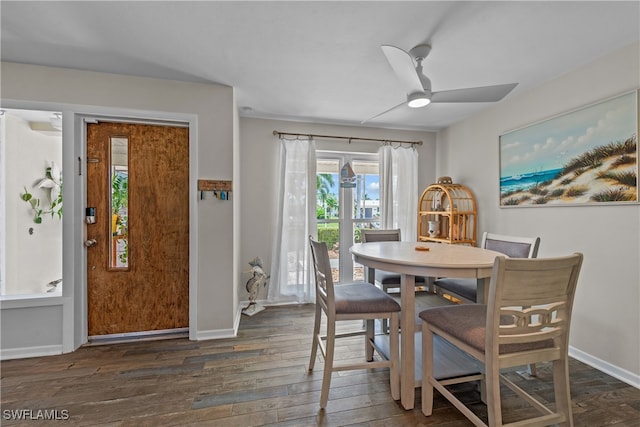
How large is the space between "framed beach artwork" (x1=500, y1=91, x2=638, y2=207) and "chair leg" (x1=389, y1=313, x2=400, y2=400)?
1949 millimetres

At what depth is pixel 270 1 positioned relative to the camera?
156 centimetres

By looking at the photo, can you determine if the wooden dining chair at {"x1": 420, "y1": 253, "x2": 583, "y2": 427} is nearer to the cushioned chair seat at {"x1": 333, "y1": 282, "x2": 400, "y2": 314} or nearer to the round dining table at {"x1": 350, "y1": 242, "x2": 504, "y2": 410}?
the round dining table at {"x1": 350, "y1": 242, "x2": 504, "y2": 410}

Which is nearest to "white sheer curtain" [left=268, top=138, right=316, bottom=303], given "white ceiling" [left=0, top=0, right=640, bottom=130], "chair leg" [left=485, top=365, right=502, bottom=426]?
"white ceiling" [left=0, top=0, right=640, bottom=130]

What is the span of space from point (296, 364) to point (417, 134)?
3.53 meters

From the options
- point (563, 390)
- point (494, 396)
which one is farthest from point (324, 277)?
point (563, 390)

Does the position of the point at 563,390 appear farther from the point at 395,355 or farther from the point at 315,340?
the point at 315,340

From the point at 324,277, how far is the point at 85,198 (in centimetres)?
240

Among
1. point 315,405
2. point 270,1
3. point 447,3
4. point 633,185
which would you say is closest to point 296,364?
point 315,405

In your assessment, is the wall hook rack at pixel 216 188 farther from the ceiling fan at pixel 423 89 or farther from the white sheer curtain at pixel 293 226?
the ceiling fan at pixel 423 89

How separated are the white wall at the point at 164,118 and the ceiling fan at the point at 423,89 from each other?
1.67m

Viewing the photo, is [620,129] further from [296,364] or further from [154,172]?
[154,172]

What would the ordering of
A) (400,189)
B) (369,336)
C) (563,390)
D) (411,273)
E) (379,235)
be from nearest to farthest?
(563,390) → (411,273) → (369,336) → (379,235) → (400,189)

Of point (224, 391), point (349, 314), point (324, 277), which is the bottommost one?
point (224, 391)

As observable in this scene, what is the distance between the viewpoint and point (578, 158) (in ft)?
7.52
